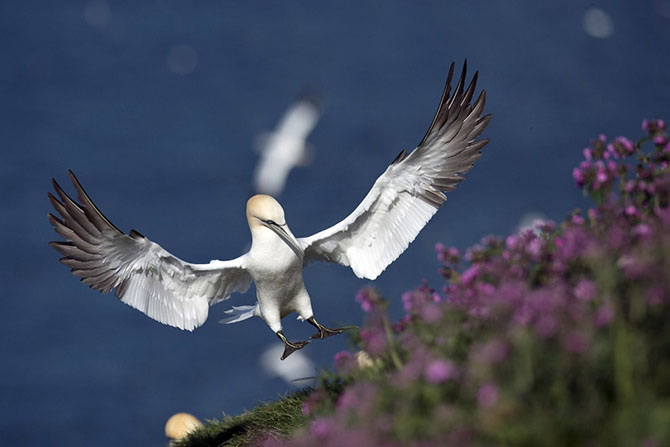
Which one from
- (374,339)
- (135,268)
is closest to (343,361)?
(374,339)

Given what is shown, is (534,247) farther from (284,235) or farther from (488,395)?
(284,235)

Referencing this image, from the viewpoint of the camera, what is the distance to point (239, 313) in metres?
7.19

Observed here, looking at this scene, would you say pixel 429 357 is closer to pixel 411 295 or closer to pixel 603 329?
pixel 603 329

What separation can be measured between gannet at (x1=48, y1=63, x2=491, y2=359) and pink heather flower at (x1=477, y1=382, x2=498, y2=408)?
385 cm

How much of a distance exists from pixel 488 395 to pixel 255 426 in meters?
3.89

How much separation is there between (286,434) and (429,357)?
3.03 m

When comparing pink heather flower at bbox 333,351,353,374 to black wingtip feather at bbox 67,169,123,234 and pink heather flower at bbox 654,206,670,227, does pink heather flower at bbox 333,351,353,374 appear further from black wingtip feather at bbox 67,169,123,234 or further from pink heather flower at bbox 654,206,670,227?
black wingtip feather at bbox 67,169,123,234

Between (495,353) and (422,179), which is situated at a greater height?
(422,179)

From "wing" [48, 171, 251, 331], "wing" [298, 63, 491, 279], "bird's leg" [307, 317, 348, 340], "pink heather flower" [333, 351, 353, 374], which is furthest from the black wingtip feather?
"pink heather flower" [333, 351, 353, 374]

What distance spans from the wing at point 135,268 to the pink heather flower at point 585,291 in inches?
148

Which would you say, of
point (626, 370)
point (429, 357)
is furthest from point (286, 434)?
point (626, 370)

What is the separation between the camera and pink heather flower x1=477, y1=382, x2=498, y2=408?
2520mm

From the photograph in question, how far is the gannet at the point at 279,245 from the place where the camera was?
618 centimetres

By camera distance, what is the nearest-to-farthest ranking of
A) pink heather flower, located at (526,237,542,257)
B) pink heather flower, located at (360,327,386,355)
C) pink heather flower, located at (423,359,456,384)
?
1. pink heather flower, located at (423,359,456,384)
2. pink heather flower, located at (360,327,386,355)
3. pink heather flower, located at (526,237,542,257)
